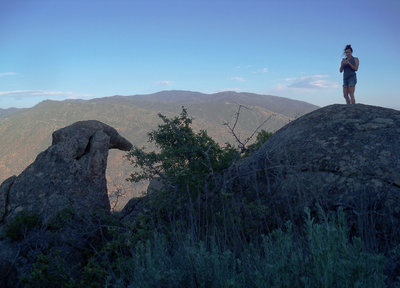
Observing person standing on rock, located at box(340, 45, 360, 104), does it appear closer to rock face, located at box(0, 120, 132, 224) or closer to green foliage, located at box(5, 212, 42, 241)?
rock face, located at box(0, 120, 132, 224)

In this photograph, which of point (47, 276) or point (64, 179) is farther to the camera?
point (64, 179)

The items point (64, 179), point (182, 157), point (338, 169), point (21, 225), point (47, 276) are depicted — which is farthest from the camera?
point (182, 157)

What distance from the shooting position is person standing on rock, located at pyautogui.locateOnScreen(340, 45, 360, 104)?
1060 cm

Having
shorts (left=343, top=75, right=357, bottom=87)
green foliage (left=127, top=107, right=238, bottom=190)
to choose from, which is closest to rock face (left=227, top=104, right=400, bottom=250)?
green foliage (left=127, top=107, right=238, bottom=190)

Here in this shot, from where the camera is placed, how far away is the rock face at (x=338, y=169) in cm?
448

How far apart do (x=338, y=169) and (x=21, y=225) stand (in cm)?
620

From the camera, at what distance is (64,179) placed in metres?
7.95

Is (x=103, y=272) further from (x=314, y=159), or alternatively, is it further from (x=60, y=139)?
(x=60, y=139)

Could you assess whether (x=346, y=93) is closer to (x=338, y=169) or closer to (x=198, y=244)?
(x=338, y=169)

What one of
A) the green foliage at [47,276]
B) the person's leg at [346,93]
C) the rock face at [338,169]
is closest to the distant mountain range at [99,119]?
the person's leg at [346,93]

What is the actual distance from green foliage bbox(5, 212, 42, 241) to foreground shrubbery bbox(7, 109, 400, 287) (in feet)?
0.07

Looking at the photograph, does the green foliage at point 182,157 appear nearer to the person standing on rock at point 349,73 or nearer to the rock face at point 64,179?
the rock face at point 64,179

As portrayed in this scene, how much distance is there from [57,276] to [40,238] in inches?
70.5

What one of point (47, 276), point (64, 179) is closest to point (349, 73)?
point (64, 179)
